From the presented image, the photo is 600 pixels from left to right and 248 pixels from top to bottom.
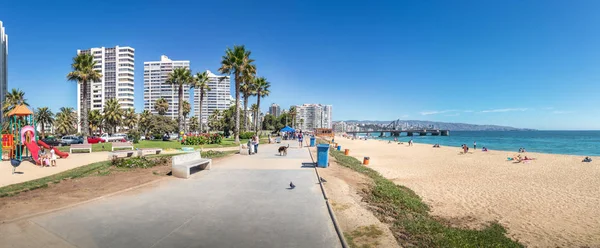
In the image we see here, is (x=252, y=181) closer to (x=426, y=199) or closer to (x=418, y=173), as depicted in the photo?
(x=426, y=199)

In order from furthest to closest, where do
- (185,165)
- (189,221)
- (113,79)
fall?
1. (113,79)
2. (185,165)
3. (189,221)

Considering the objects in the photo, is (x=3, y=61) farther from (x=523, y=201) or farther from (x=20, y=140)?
(x=523, y=201)

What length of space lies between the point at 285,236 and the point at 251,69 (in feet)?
103

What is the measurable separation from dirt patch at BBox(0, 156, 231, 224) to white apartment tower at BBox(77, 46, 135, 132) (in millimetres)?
119994

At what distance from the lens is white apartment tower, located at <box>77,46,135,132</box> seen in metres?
116

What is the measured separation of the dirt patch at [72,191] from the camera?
22.0 ft

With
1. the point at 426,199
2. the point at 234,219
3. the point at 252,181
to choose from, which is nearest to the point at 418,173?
the point at 426,199

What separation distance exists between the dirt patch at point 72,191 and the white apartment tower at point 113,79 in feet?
394

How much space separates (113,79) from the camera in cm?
11800

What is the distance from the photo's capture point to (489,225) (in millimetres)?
8898

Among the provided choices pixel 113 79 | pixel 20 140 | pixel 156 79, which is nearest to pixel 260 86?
pixel 20 140

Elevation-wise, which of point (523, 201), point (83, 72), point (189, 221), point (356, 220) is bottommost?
point (523, 201)

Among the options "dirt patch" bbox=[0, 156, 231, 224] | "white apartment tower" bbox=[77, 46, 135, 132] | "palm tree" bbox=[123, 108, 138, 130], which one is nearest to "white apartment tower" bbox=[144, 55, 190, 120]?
"white apartment tower" bbox=[77, 46, 135, 132]

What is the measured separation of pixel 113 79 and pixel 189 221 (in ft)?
438
